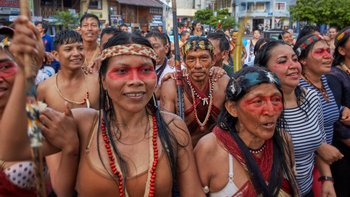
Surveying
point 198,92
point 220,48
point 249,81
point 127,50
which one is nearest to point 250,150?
point 249,81

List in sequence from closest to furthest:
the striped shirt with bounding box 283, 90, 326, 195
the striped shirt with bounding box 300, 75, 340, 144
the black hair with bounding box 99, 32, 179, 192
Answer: the black hair with bounding box 99, 32, 179, 192, the striped shirt with bounding box 283, 90, 326, 195, the striped shirt with bounding box 300, 75, 340, 144

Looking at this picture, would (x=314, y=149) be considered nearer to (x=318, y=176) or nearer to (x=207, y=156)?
(x=318, y=176)

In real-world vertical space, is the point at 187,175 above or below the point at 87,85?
below

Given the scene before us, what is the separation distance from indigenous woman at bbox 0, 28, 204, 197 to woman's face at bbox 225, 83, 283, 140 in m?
0.40

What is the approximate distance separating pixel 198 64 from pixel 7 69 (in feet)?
6.17

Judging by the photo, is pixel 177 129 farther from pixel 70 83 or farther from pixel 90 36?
pixel 90 36

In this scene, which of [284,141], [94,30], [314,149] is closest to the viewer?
[284,141]

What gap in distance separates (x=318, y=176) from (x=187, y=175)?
143 cm

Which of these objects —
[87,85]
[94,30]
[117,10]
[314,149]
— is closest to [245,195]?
[314,149]

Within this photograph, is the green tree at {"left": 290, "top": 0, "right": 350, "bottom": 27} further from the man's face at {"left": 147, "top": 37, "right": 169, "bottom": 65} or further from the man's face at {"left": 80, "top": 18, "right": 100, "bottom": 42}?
the man's face at {"left": 80, "top": 18, "right": 100, "bottom": 42}

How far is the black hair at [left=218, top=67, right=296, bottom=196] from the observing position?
2.18 m

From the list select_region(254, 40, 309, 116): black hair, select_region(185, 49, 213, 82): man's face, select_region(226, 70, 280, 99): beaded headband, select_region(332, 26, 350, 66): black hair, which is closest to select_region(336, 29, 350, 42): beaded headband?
select_region(332, 26, 350, 66): black hair

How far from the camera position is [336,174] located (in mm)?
3602

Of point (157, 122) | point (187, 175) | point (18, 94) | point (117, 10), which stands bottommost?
point (187, 175)
